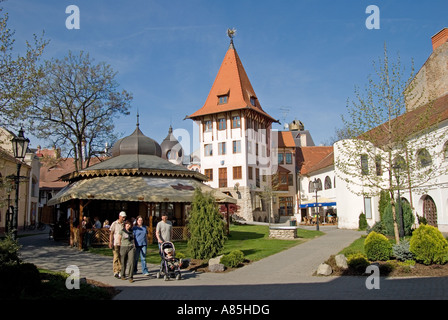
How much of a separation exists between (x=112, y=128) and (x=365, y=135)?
24570 millimetres

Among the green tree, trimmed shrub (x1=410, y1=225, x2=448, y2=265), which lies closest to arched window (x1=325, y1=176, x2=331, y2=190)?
the green tree

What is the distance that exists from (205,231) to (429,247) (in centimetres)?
717

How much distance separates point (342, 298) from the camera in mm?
7898

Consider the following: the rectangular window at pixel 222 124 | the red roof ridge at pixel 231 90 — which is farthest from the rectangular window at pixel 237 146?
the red roof ridge at pixel 231 90

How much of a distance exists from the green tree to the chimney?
26.8 metres

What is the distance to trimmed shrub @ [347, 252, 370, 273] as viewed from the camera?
11.1m

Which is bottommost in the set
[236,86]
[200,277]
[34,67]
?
[200,277]

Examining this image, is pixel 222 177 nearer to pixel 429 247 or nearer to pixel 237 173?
pixel 237 173

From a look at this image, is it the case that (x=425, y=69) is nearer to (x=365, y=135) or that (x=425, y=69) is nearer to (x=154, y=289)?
(x=365, y=135)

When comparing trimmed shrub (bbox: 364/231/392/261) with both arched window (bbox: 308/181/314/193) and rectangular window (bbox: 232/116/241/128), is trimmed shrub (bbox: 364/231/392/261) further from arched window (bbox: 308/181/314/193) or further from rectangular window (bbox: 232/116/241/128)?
arched window (bbox: 308/181/314/193)

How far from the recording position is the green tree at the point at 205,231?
13.6m

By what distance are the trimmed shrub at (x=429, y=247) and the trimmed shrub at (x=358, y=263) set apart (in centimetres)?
171

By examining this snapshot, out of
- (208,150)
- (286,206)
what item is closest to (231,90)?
(208,150)
